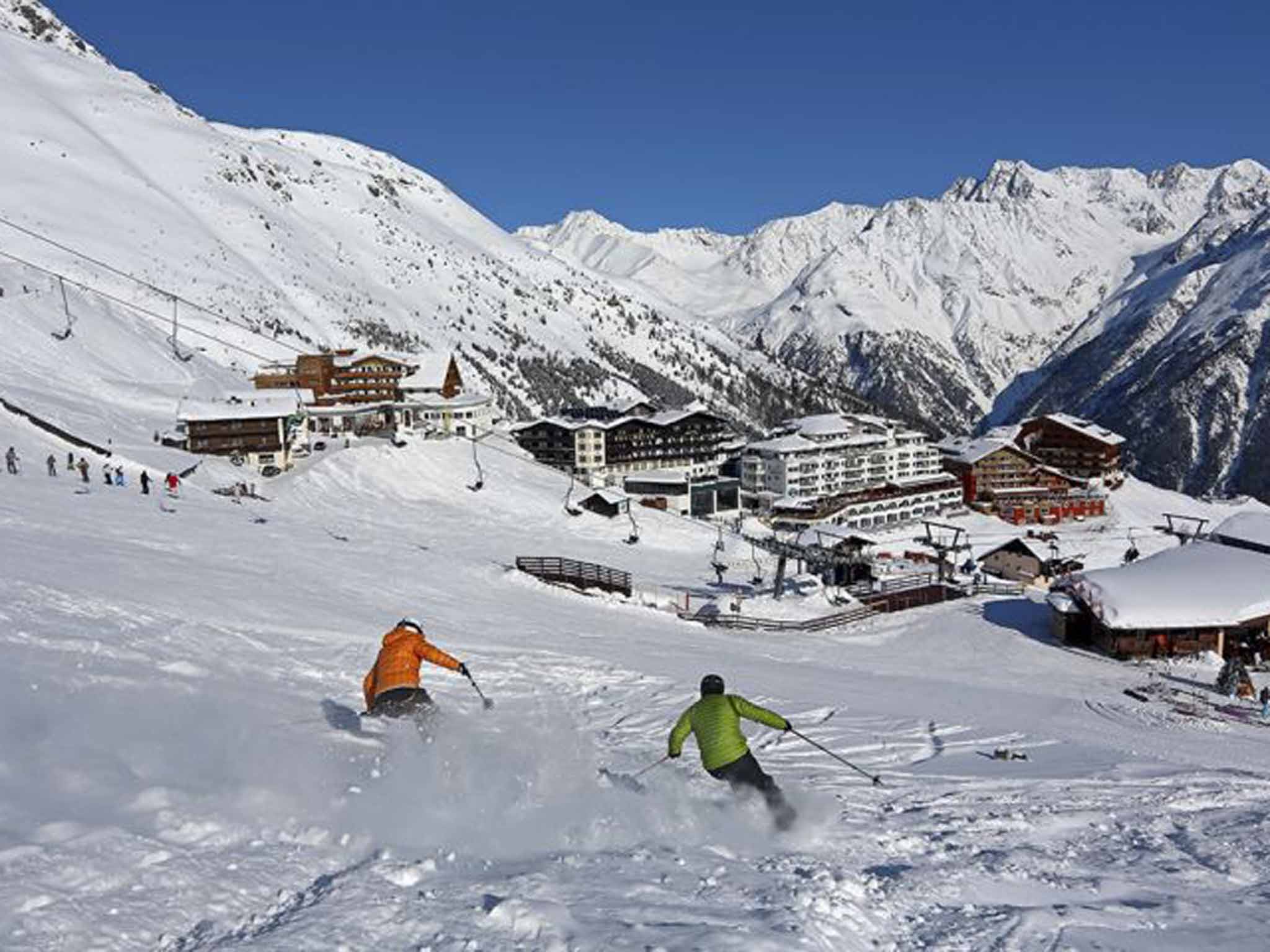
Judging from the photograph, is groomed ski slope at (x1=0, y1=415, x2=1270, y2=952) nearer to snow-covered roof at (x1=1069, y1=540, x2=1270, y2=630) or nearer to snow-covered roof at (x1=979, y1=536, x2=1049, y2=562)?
snow-covered roof at (x1=1069, y1=540, x2=1270, y2=630)

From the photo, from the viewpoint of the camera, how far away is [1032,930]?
6.43 meters

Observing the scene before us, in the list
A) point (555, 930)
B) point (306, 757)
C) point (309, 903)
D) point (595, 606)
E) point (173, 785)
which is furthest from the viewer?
point (595, 606)

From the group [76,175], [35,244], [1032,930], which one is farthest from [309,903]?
[76,175]

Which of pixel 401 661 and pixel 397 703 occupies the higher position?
pixel 401 661

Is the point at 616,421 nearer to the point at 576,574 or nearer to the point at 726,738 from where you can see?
the point at 576,574

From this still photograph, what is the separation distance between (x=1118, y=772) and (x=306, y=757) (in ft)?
31.9

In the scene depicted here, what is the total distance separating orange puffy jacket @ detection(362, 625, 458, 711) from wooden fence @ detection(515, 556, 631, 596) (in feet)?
78.6

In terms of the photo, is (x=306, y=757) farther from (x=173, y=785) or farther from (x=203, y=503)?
(x=203, y=503)

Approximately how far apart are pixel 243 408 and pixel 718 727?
168 feet

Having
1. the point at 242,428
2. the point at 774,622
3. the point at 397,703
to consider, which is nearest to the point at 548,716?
the point at 397,703

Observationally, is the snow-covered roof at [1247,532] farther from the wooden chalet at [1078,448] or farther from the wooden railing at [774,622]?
the wooden chalet at [1078,448]

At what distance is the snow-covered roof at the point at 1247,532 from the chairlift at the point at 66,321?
266 feet

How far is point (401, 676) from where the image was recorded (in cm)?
1060

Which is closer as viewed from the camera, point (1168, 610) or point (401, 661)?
point (401, 661)
